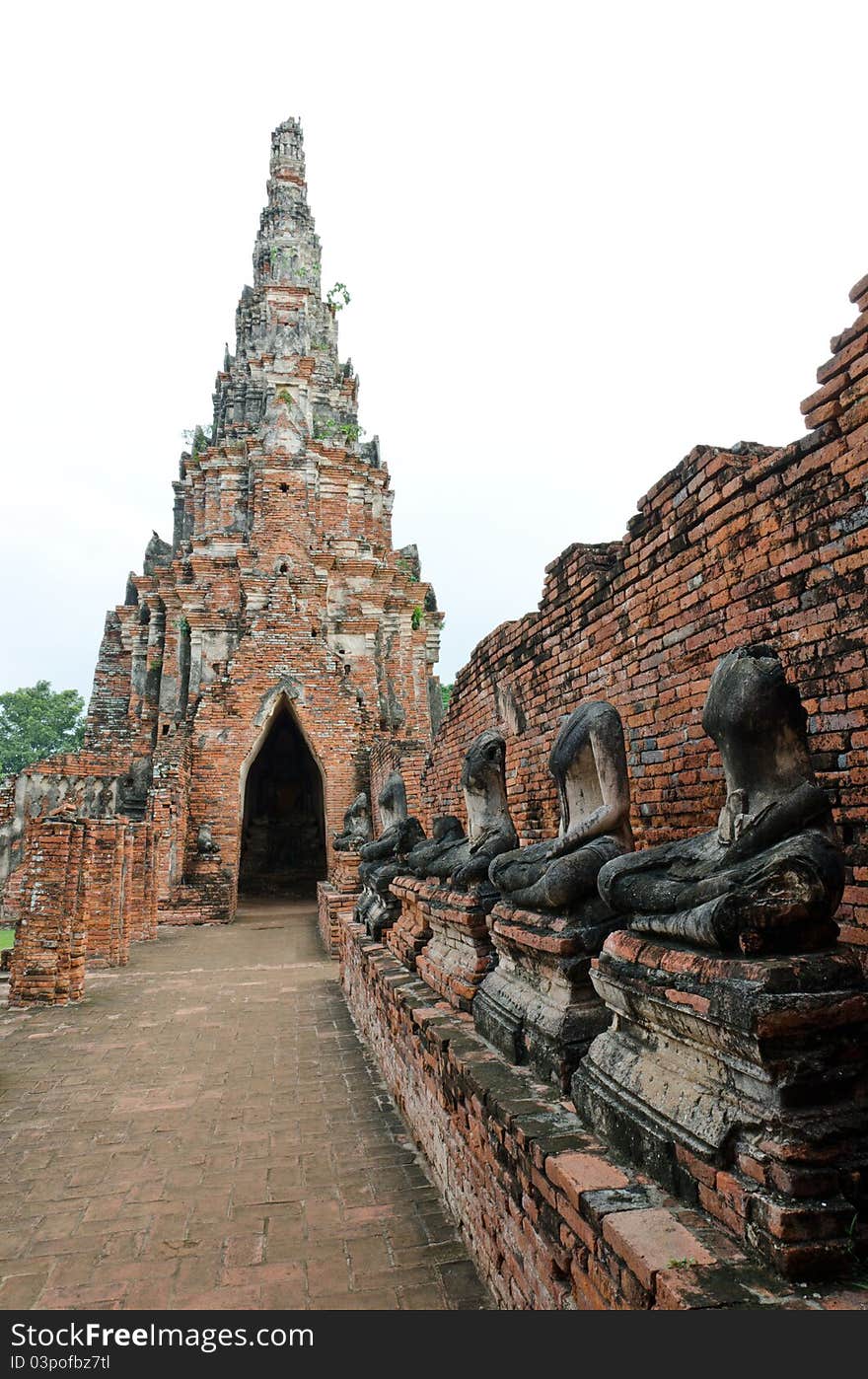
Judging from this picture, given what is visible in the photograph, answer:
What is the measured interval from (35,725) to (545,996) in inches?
1691

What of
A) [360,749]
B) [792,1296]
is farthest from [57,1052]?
[360,749]

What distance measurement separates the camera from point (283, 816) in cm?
2128

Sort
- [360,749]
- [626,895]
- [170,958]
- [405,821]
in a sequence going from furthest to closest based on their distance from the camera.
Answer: [360,749]
[170,958]
[405,821]
[626,895]

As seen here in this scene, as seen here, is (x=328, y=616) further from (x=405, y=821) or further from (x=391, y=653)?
(x=405, y=821)

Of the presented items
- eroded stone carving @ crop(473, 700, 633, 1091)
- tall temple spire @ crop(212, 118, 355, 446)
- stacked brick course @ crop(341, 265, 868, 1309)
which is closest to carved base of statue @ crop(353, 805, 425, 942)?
stacked brick course @ crop(341, 265, 868, 1309)

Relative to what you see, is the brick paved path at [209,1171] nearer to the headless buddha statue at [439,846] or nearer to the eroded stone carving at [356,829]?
the headless buddha statue at [439,846]

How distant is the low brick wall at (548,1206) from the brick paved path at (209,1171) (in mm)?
265

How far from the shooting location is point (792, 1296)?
1.44 metres

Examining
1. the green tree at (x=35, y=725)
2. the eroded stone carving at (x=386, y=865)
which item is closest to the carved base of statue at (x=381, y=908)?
the eroded stone carving at (x=386, y=865)

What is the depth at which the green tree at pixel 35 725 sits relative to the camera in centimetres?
3975

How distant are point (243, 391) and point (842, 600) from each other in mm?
25036

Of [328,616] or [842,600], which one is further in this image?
[328,616]

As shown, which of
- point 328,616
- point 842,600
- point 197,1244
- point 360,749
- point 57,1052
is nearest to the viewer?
point 842,600
